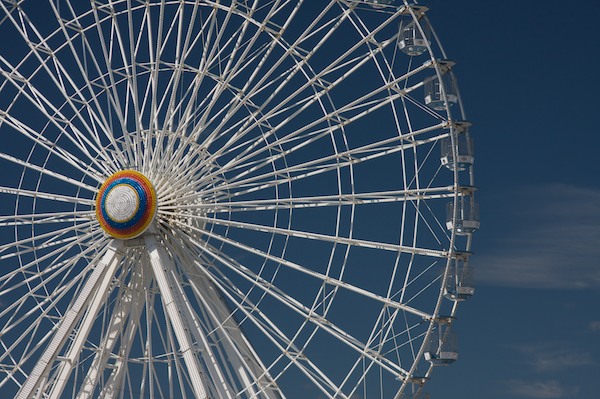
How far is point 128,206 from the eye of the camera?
1662 inches

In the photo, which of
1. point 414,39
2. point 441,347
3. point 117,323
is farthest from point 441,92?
point 117,323

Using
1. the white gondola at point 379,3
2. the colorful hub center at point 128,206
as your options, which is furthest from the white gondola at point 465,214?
the colorful hub center at point 128,206

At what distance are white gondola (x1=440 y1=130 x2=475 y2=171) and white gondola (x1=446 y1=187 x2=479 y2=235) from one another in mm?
647

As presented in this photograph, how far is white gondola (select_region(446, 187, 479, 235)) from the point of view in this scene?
41750 millimetres

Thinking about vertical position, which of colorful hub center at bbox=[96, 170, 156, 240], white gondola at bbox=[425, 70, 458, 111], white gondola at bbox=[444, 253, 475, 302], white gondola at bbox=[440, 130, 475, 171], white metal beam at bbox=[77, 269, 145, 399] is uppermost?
white gondola at bbox=[425, 70, 458, 111]

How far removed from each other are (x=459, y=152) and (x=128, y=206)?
8226 mm

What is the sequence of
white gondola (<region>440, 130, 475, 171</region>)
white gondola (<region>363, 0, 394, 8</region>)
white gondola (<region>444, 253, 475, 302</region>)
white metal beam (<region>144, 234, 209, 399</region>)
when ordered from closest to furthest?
white metal beam (<region>144, 234, 209, 399</region>)
white gondola (<region>444, 253, 475, 302</region>)
white gondola (<region>440, 130, 475, 171</region>)
white gondola (<region>363, 0, 394, 8</region>)

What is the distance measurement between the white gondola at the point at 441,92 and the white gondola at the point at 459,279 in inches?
148

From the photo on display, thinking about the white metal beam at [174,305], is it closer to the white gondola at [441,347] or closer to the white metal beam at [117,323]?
the white metal beam at [117,323]

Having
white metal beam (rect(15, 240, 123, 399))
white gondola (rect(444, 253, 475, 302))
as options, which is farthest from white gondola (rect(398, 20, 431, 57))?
white metal beam (rect(15, 240, 123, 399))

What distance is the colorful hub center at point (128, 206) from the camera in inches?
1661

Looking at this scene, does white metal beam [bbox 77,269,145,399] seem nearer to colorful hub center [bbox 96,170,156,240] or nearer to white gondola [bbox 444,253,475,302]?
colorful hub center [bbox 96,170,156,240]

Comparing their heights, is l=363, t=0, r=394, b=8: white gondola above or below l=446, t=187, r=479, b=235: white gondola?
above

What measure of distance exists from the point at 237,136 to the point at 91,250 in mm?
4677
